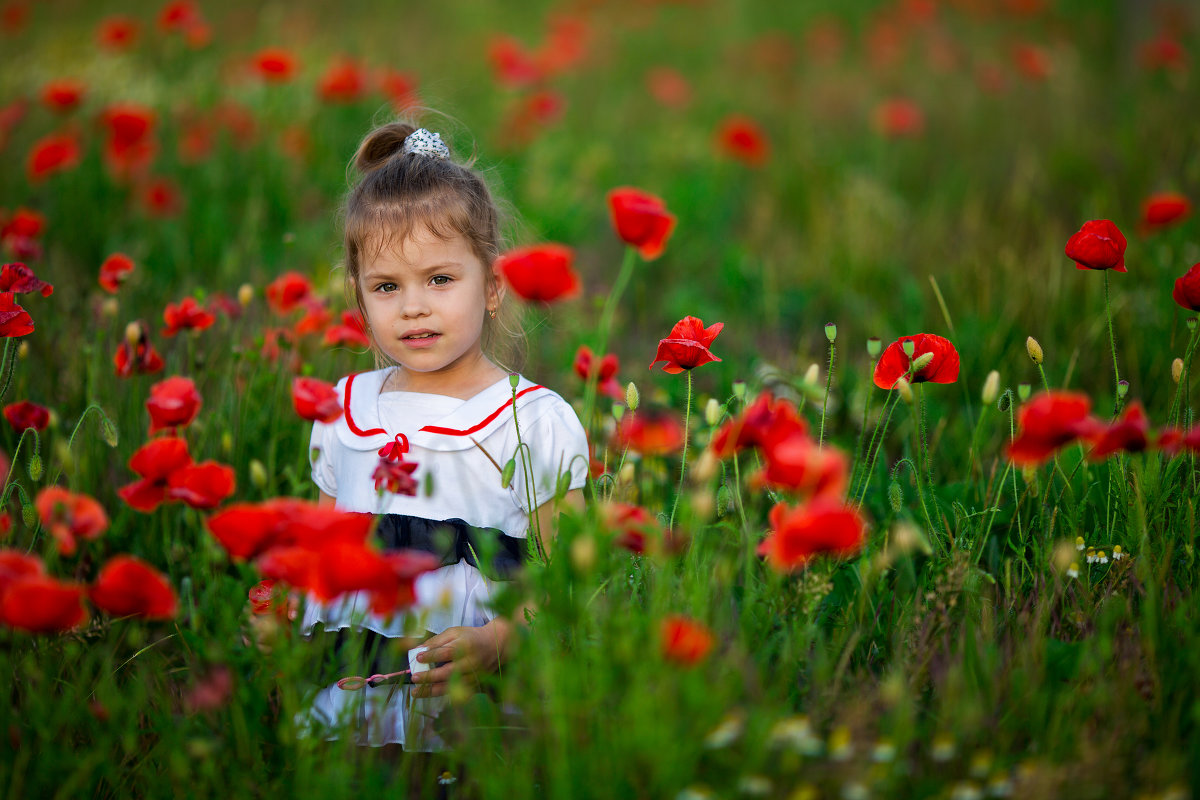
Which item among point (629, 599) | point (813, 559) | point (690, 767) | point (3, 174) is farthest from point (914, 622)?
point (3, 174)

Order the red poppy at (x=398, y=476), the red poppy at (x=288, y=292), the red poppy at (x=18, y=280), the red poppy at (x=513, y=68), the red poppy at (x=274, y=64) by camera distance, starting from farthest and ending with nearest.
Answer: the red poppy at (x=513, y=68) → the red poppy at (x=274, y=64) → the red poppy at (x=288, y=292) → the red poppy at (x=18, y=280) → the red poppy at (x=398, y=476)

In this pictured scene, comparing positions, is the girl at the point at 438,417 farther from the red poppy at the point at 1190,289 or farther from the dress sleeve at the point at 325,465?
the red poppy at the point at 1190,289

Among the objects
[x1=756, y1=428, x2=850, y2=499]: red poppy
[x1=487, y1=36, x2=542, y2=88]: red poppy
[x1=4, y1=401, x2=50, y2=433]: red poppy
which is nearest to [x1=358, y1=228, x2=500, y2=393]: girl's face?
[x1=4, y1=401, x2=50, y2=433]: red poppy

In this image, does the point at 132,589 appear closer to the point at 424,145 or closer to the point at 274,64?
the point at 424,145

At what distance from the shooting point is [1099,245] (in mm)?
1678

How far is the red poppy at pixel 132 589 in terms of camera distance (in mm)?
1148

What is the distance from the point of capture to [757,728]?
113cm

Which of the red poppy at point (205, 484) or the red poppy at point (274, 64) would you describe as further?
the red poppy at point (274, 64)

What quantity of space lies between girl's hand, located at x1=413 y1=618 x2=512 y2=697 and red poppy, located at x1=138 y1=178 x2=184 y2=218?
276 cm

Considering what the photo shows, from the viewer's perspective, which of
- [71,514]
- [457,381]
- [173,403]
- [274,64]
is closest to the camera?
[71,514]

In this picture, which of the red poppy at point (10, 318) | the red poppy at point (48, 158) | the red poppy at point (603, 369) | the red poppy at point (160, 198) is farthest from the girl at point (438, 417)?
the red poppy at point (160, 198)

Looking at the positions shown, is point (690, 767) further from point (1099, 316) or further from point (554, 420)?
point (1099, 316)

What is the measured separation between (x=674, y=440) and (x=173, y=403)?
853mm

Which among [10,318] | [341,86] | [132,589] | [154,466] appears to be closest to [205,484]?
[154,466]
